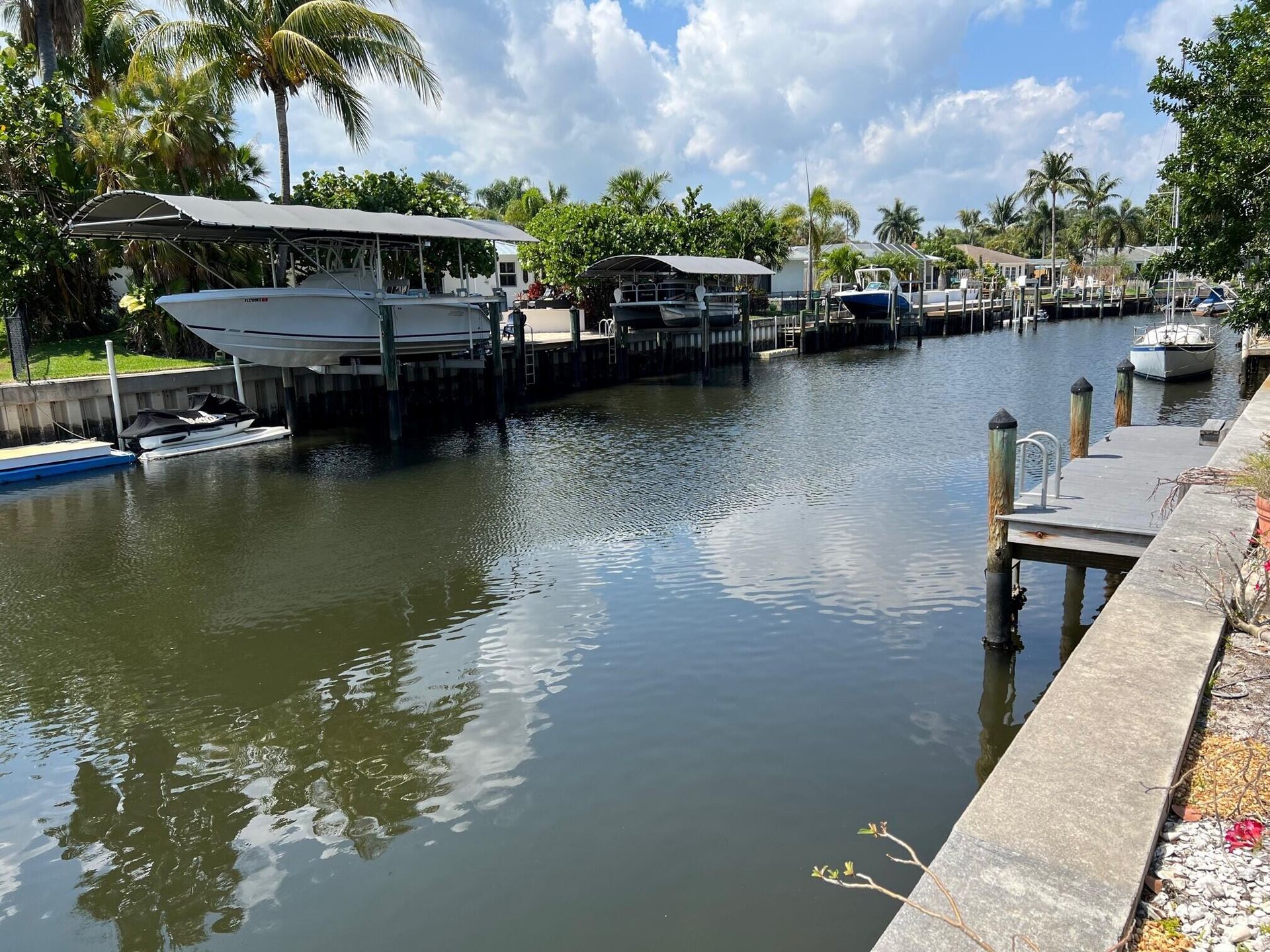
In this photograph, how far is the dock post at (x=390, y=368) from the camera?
21.7 m

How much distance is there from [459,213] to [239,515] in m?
19.9

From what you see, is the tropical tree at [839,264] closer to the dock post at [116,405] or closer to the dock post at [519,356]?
the dock post at [519,356]

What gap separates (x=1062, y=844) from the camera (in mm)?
3508

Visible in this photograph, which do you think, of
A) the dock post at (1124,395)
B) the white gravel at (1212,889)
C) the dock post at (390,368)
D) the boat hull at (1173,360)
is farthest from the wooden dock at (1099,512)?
the boat hull at (1173,360)

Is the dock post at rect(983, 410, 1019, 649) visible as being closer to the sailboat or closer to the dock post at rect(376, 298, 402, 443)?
the dock post at rect(376, 298, 402, 443)

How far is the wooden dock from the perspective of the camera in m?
8.08

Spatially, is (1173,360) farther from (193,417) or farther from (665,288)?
(193,417)

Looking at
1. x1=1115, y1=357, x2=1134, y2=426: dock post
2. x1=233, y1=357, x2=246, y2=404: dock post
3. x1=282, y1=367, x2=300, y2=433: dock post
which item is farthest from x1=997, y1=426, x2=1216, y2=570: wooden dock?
x1=233, y1=357, x2=246, y2=404: dock post

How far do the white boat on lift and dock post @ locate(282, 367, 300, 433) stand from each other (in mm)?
927

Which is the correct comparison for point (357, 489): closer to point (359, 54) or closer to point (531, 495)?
point (531, 495)

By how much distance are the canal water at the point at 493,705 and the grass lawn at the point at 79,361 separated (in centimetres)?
602

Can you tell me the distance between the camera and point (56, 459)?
17766 mm

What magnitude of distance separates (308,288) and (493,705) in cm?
1598

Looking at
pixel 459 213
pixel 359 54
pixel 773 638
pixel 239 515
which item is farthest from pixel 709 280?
pixel 773 638
